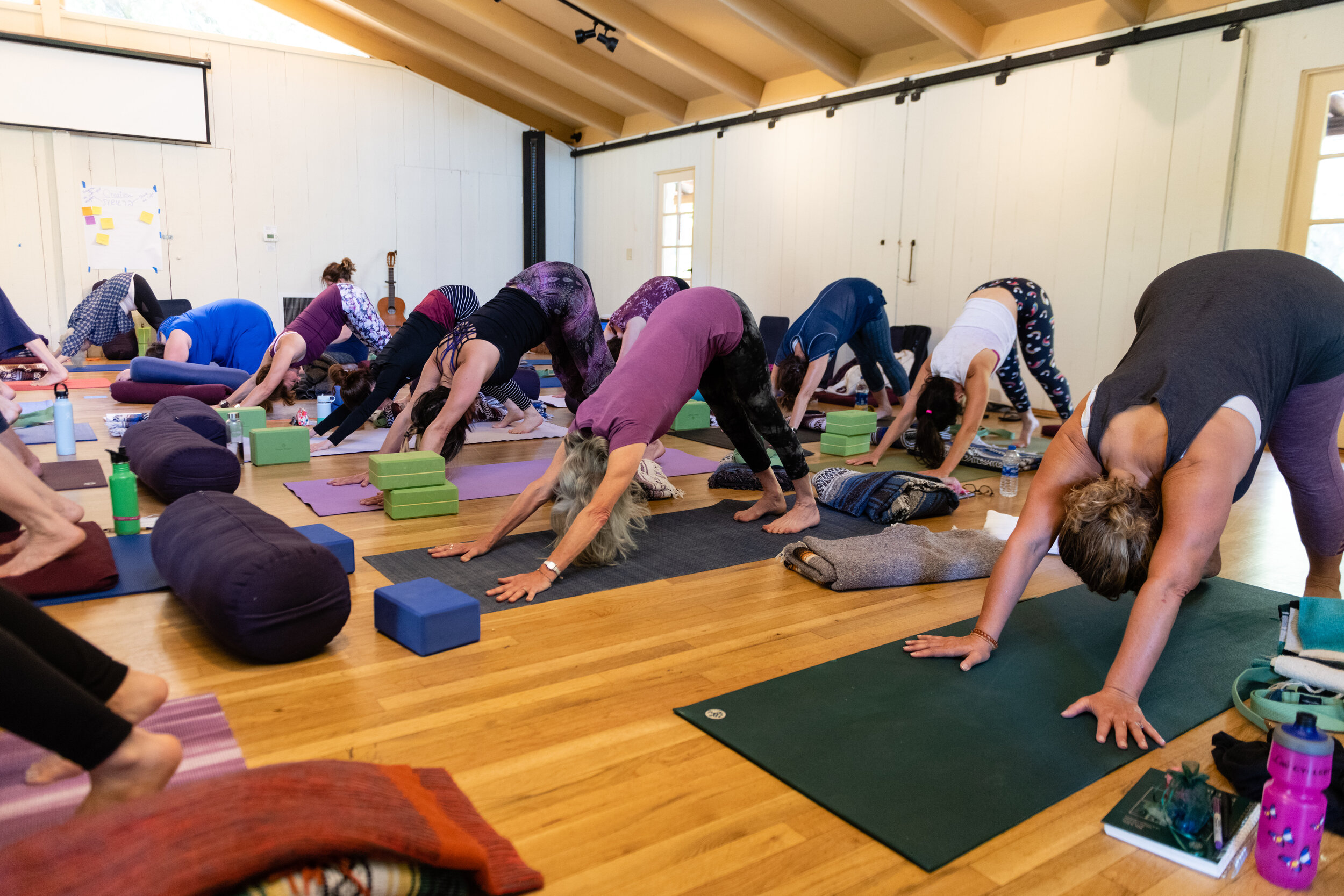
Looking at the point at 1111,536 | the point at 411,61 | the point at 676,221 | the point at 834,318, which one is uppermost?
the point at 411,61

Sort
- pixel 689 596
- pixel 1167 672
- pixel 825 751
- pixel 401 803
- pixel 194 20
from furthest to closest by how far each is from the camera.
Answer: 1. pixel 194 20
2. pixel 689 596
3. pixel 1167 672
4. pixel 825 751
5. pixel 401 803

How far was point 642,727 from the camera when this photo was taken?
198cm

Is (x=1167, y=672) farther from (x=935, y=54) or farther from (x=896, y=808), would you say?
(x=935, y=54)

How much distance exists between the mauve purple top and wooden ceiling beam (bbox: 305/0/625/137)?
322 inches

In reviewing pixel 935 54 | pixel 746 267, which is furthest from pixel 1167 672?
pixel 746 267

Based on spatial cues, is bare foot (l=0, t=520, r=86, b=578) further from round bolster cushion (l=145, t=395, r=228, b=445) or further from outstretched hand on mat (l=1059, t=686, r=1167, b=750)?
outstretched hand on mat (l=1059, t=686, r=1167, b=750)

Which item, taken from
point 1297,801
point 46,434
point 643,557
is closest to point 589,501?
point 643,557

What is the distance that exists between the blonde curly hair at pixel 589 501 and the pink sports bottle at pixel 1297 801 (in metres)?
1.88

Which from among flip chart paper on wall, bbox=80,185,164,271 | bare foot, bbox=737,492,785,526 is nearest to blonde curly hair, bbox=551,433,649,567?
bare foot, bbox=737,492,785,526

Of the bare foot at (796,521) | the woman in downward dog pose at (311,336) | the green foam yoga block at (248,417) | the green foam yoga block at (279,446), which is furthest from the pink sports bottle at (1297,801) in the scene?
the woman in downward dog pose at (311,336)

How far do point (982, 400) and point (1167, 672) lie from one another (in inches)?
93.9

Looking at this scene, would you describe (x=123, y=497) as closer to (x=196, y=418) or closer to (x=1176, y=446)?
(x=196, y=418)

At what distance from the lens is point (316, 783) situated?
1.27 metres

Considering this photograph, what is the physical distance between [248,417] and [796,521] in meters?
3.55
